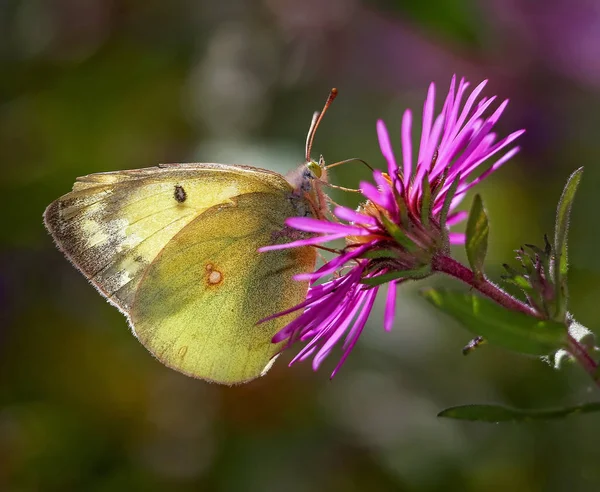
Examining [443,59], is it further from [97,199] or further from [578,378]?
[97,199]

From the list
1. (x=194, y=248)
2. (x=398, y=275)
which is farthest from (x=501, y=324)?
(x=194, y=248)

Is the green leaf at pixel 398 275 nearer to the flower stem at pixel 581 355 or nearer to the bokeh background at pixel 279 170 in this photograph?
the flower stem at pixel 581 355

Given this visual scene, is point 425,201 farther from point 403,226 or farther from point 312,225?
point 312,225

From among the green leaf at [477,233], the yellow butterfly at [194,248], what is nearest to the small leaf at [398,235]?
the green leaf at [477,233]

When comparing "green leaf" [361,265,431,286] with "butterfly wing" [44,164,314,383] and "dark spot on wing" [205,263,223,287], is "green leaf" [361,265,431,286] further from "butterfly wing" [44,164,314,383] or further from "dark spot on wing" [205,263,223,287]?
"dark spot on wing" [205,263,223,287]

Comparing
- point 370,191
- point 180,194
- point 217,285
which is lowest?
point 217,285

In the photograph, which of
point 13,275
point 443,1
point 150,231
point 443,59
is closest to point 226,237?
point 150,231

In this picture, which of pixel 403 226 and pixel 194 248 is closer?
pixel 403 226

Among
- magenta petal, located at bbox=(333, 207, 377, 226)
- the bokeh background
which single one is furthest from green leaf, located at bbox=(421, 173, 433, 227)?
the bokeh background
